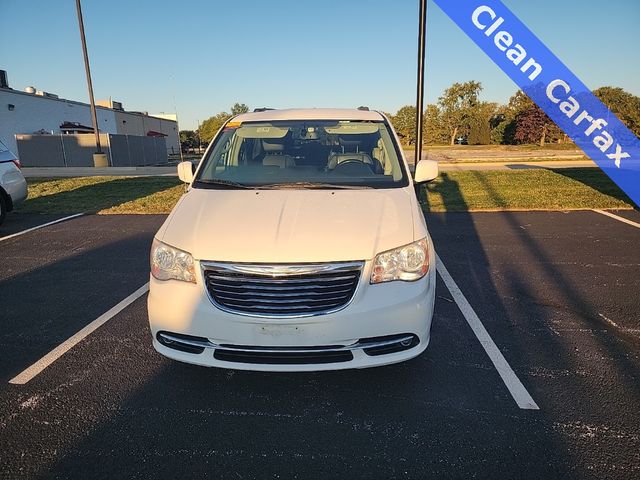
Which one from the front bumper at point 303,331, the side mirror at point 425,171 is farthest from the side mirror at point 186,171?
the side mirror at point 425,171

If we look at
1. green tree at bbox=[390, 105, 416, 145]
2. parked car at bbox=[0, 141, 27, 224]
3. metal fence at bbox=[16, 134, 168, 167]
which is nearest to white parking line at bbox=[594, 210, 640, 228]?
parked car at bbox=[0, 141, 27, 224]

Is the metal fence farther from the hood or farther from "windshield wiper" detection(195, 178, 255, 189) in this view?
the hood

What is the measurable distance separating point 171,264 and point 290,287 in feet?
2.64

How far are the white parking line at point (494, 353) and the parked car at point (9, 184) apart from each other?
780 cm

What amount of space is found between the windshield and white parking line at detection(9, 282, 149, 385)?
156 cm

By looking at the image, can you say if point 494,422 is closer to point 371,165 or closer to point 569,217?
point 371,165

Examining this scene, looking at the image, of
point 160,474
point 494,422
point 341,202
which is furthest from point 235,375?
point 494,422

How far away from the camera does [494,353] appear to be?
3396mm

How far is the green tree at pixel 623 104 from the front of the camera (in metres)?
51.0

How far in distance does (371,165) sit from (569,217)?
6.01 metres

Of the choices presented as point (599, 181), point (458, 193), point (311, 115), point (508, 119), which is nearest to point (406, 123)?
point (508, 119)

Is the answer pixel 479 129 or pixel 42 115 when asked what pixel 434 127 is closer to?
pixel 479 129

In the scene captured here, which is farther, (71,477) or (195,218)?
(195,218)

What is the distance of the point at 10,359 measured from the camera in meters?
3.41
